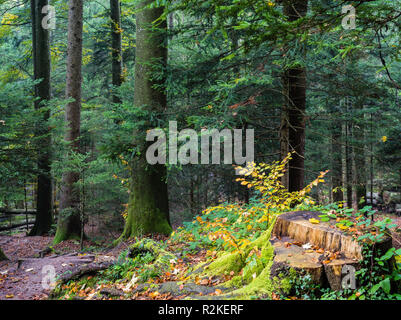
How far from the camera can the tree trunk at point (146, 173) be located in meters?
7.90

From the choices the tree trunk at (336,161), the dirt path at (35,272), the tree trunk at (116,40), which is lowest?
the dirt path at (35,272)

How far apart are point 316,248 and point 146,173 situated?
18.1ft

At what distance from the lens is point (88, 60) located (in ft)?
52.1

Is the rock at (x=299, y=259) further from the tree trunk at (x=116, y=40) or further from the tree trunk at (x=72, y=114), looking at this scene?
the tree trunk at (x=116, y=40)

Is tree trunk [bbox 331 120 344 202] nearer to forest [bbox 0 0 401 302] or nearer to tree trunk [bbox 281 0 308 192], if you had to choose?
forest [bbox 0 0 401 302]

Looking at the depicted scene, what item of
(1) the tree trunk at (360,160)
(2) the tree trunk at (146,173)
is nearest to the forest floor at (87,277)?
(2) the tree trunk at (146,173)

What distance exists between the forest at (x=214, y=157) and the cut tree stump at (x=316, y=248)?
0.02 meters

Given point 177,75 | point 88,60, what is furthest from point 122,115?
point 88,60

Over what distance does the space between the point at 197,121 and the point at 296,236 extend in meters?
3.07

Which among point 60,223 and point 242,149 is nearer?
point 242,149

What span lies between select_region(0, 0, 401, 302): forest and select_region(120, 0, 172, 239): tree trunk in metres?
0.04

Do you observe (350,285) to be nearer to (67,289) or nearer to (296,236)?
(296,236)

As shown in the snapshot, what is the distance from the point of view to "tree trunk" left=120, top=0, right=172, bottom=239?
790 cm

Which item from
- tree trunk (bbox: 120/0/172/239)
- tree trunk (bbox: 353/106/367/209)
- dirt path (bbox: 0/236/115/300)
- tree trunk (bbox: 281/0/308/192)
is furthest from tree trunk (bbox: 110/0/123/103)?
tree trunk (bbox: 353/106/367/209)
